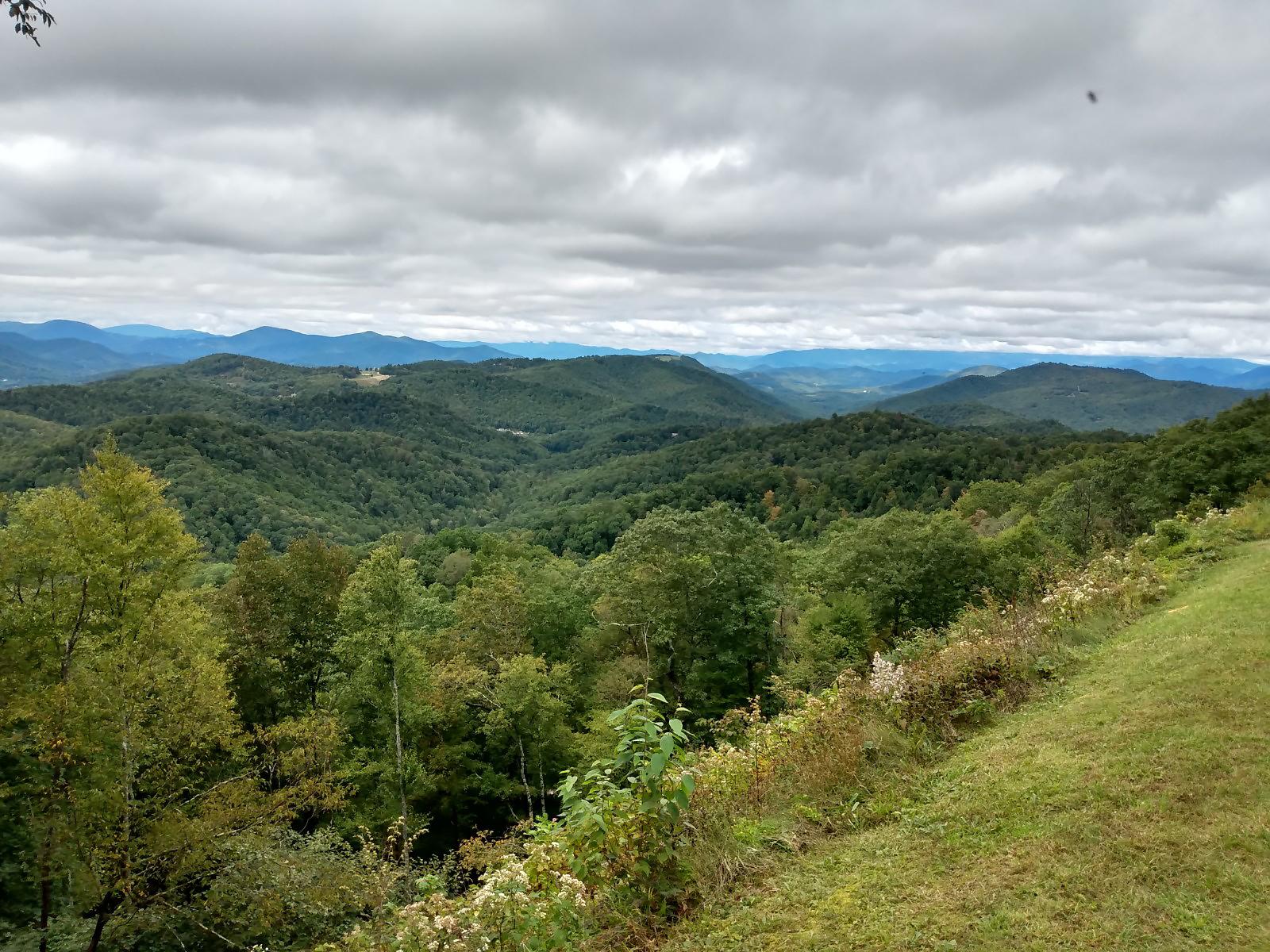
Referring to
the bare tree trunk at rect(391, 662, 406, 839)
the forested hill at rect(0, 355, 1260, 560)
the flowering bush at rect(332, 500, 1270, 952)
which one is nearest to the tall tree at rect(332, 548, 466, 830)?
the bare tree trunk at rect(391, 662, 406, 839)

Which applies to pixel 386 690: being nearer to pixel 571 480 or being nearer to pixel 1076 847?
pixel 1076 847

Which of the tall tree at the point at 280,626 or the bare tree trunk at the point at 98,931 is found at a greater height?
the tall tree at the point at 280,626

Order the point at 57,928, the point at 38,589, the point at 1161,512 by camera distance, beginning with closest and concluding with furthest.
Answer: the point at 57,928
the point at 38,589
the point at 1161,512

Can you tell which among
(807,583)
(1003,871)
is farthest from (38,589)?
(807,583)

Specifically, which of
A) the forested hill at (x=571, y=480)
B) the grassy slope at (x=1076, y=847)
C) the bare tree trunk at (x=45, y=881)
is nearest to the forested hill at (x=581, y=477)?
the forested hill at (x=571, y=480)

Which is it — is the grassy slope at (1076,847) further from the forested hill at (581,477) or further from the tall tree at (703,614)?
the forested hill at (581,477)

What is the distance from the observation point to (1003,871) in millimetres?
4445

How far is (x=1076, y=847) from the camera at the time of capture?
4496 mm

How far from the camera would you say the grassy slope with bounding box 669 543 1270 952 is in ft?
12.7

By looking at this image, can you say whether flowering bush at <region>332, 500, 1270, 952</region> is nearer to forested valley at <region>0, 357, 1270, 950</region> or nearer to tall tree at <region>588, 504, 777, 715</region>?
forested valley at <region>0, 357, 1270, 950</region>

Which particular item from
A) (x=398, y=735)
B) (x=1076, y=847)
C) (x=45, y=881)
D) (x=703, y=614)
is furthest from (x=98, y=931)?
(x=703, y=614)

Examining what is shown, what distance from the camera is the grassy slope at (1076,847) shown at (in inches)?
152

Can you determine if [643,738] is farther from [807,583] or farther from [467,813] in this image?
[807,583]

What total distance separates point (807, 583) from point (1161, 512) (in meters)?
17.6
